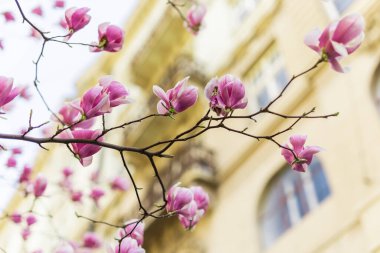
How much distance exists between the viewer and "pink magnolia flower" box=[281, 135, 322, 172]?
2332 millimetres

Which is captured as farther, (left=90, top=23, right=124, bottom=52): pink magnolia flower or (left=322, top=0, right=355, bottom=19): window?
(left=322, top=0, right=355, bottom=19): window

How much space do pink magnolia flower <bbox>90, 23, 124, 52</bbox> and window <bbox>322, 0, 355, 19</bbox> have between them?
5421 mm

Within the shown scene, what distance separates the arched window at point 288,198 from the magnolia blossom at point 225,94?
444 cm

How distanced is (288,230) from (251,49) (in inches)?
182

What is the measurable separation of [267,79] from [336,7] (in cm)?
221

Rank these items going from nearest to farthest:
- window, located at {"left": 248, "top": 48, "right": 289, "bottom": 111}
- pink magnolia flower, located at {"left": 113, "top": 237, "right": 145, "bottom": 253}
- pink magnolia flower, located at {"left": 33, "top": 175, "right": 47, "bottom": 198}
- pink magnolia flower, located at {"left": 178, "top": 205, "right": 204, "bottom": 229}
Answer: pink magnolia flower, located at {"left": 113, "top": 237, "right": 145, "bottom": 253} → pink magnolia flower, located at {"left": 178, "top": 205, "right": 204, "bottom": 229} → pink magnolia flower, located at {"left": 33, "top": 175, "right": 47, "bottom": 198} → window, located at {"left": 248, "top": 48, "right": 289, "bottom": 111}

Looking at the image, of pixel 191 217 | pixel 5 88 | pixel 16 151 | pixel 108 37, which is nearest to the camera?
pixel 5 88

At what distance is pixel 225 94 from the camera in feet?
7.27

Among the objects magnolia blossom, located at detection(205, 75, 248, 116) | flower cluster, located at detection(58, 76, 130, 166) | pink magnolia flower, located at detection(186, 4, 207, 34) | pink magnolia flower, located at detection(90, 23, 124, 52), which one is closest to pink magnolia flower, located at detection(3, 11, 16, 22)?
pink magnolia flower, located at detection(186, 4, 207, 34)

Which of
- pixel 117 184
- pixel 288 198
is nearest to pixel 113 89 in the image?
pixel 117 184

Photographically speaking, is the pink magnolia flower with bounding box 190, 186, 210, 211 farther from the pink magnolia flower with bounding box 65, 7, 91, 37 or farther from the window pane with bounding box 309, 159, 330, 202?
the window pane with bounding box 309, 159, 330, 202

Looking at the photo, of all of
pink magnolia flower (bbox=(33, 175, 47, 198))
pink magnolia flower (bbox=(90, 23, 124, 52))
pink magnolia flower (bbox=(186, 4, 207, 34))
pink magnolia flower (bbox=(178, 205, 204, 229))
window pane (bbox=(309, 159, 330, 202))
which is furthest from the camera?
window pane (bbox=(309, 159, 330, 202))

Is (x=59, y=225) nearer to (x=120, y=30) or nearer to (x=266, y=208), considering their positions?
(x=266, y=208)

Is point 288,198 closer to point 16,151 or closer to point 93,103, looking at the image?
point 16,151
